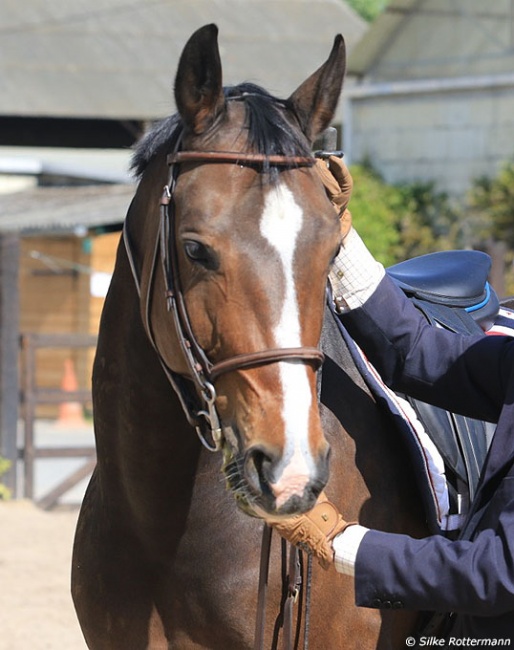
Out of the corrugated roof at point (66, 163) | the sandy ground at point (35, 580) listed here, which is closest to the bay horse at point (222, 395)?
the sandy ground at point (35, 580)

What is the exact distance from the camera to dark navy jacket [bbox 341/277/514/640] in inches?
83.1

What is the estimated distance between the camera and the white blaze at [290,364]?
1919 mm

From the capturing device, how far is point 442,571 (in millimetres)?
2135

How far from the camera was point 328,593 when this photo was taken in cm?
247

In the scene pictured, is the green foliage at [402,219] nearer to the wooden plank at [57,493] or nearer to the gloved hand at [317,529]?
the wooden plank at [57,493]

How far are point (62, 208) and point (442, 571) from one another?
38.8ft

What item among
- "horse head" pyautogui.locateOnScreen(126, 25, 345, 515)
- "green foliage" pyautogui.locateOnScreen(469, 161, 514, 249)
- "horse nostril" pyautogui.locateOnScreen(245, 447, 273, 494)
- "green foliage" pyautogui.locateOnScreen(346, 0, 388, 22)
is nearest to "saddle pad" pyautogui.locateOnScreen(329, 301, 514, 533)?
"horse head" pyautogui.locateOnScreen(126, 25, 345, 515)

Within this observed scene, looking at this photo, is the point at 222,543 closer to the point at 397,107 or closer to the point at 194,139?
the point at 194,139

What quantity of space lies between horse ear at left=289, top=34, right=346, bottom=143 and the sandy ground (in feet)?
11.8

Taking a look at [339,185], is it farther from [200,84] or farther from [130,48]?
[130,48]

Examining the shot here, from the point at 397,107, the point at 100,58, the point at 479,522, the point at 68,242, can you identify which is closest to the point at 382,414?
the point at 479,522

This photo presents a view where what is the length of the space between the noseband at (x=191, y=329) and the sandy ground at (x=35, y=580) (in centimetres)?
331

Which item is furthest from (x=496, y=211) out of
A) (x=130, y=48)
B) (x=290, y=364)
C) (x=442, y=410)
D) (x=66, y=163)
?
(x=290, y=364)

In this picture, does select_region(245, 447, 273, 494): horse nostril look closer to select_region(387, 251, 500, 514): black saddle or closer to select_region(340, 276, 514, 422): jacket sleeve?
select_region(340, 276, 514, 422): jacket sleeve
